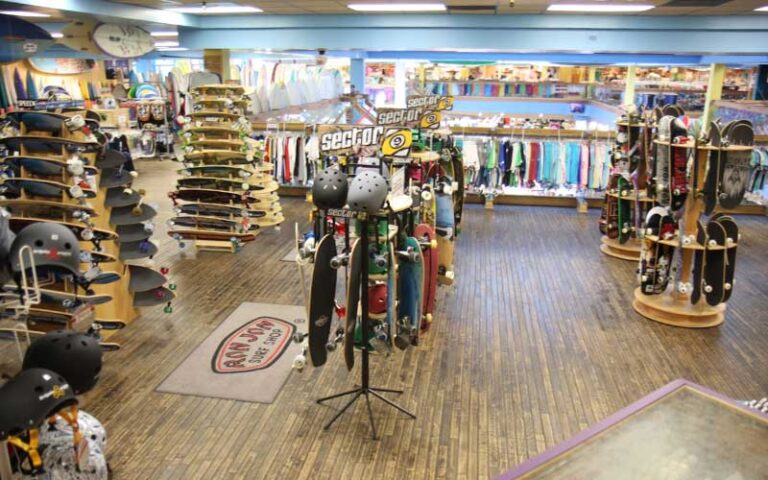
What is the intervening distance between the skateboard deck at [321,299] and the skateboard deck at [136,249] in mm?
2382

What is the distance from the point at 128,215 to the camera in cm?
487

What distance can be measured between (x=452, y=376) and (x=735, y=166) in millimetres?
2978

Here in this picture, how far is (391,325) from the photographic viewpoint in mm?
3422

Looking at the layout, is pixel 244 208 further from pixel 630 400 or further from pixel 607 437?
pixel 607 437

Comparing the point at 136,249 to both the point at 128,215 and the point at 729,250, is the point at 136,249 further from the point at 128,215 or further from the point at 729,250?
the point at 729,250

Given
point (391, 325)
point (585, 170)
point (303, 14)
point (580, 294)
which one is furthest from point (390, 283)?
point (303, 14)

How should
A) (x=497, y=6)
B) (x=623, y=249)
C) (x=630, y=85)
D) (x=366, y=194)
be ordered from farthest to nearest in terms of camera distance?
1. (x=630, y=85)
2. (x=497, y=6)
3. (x=623, y=249)
4. (x=366, y=194)

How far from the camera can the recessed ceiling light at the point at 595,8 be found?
8.17 metres

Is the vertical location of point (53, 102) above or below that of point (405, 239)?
above

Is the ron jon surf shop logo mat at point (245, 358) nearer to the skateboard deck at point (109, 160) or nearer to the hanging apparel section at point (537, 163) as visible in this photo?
the skateboard deck at point (109, 160)

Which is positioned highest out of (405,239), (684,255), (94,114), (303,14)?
(303,14)

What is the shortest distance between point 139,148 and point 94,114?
10956 millimetres

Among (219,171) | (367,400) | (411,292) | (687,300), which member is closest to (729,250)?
(687,300)

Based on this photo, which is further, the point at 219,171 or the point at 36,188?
the point at 219,171
